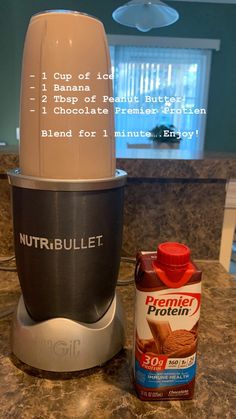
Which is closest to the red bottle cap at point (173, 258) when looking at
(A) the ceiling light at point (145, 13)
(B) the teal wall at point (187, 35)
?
(A) the ceiling light at point (145, 13)

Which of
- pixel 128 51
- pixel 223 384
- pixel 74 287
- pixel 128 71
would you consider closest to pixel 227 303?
pixel 223 384

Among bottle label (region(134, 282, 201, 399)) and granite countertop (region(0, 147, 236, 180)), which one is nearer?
bottle label (region(134, 282, 201, 399))

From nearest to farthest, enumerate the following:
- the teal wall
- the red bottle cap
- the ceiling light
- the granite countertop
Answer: the red bottle cap, the granite countertop, the ceiling light, the teal wall

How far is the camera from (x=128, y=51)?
3.51 meters

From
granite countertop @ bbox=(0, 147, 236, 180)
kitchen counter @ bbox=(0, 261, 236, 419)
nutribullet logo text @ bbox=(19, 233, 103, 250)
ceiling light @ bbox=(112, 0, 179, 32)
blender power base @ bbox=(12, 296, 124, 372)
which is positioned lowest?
kitchen counter @ bbox=(0, 261, 236, 419)

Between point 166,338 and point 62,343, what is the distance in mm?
112

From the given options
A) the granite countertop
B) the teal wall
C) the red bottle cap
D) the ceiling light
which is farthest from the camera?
the teal wall

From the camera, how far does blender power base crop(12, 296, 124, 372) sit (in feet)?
1.18

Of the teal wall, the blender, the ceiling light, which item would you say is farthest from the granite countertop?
the teal wall

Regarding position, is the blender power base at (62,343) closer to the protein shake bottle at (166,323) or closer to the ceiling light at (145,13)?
the protein shake bottle at (166,323)

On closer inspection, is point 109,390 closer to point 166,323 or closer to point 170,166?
point 166,323

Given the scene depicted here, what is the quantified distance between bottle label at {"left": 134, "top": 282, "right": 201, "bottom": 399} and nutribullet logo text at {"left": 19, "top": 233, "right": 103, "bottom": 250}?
0.24 feet

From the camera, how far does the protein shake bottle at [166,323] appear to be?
1.03ft

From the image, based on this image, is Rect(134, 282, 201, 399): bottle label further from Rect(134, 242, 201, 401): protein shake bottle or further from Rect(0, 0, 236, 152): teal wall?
Rect(0, 0, 236, 152): teal wall
